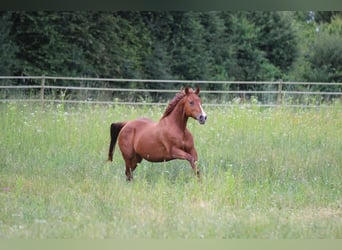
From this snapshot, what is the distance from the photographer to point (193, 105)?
599 cm

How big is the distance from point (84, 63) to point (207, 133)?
7.18m

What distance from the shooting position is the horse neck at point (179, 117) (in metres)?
6.13

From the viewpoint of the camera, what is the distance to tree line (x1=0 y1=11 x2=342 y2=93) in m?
14.5

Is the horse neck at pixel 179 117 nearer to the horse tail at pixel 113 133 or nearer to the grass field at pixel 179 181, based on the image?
the grass field at pixel 179 181

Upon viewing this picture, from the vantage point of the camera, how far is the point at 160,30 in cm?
1662

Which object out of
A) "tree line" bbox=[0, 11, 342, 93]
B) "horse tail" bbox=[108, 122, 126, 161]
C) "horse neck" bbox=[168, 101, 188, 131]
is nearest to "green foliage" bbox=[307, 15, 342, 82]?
"tree line" bbox=[0, 11, 342, 93]

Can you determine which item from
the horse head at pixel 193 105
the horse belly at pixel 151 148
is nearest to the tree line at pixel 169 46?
the horse belly at pixel 151 148

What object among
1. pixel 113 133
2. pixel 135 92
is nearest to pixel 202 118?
pixel 113 133

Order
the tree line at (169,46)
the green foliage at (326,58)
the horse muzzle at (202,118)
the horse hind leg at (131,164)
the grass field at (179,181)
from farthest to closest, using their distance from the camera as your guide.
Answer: the green foliage at (326,58), the tree line at (169,46), the horse hind leg at (131,164), the horse muzzle at (202,118), the grass field at (179,181)

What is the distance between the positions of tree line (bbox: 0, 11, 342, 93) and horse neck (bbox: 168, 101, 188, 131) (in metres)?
7.83

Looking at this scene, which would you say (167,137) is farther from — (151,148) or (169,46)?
(169,46)

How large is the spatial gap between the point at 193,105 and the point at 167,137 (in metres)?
0.37

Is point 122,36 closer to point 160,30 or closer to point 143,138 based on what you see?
point 160,30

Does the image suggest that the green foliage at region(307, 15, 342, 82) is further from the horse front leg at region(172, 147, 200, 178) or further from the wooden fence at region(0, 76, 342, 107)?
the horse front leg at region(172, 147, 200, 178)
